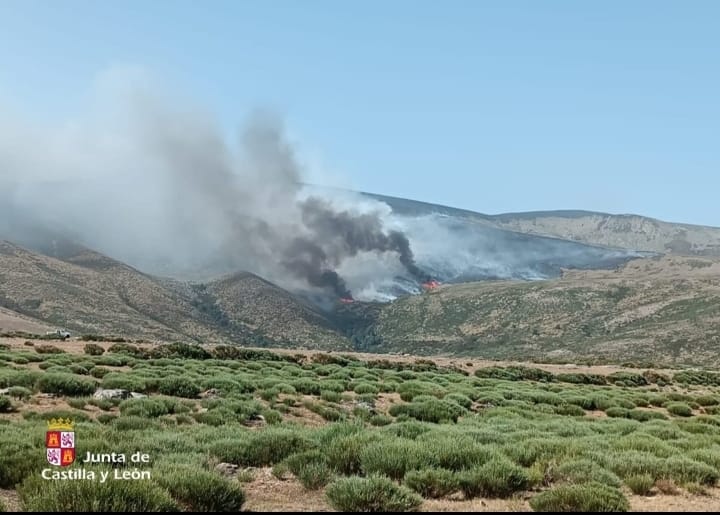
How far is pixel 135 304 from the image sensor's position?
12256 cm

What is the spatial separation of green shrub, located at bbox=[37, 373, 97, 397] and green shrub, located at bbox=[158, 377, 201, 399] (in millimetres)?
2406

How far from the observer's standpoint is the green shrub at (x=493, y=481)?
9.18 metres

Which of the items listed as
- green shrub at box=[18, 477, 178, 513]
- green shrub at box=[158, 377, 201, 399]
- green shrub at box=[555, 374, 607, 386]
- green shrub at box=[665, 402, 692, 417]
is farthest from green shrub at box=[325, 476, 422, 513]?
green shrub at box=[555, 374, 607, 386]

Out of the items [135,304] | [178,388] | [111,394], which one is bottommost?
[178,388]

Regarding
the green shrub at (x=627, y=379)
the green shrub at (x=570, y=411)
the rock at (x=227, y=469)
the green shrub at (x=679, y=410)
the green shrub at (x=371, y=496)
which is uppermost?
the green shrub at (x=371, y=496)

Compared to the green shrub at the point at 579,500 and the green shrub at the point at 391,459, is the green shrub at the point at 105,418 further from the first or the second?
the green shrub at the point at 579,500

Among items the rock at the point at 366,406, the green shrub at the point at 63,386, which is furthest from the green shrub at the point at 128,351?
the rock at the point at 366,406

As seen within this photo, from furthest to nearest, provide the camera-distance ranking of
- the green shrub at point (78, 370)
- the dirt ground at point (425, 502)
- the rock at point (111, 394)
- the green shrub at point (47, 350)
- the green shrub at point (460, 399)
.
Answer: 1. the green shrub at point (47, 350)
2. the green shrub at point (78, 370)
3. the green shrub at point (460, 399)
4. the rock at point (111, 394)
5. the dirt ground at point (425, 502)

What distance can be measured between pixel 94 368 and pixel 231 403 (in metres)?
11.2

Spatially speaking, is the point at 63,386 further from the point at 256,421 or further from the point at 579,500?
the point at 579,500

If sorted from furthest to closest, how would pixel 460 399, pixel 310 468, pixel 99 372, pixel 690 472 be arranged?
pixel 99 372, pixel 460 399, pixel 690 472, pixel 310 468

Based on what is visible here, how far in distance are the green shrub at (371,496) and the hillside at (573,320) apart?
9064cm

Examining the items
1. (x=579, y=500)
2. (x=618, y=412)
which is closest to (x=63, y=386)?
(x=579, y=500)

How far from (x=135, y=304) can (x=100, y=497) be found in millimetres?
123720
